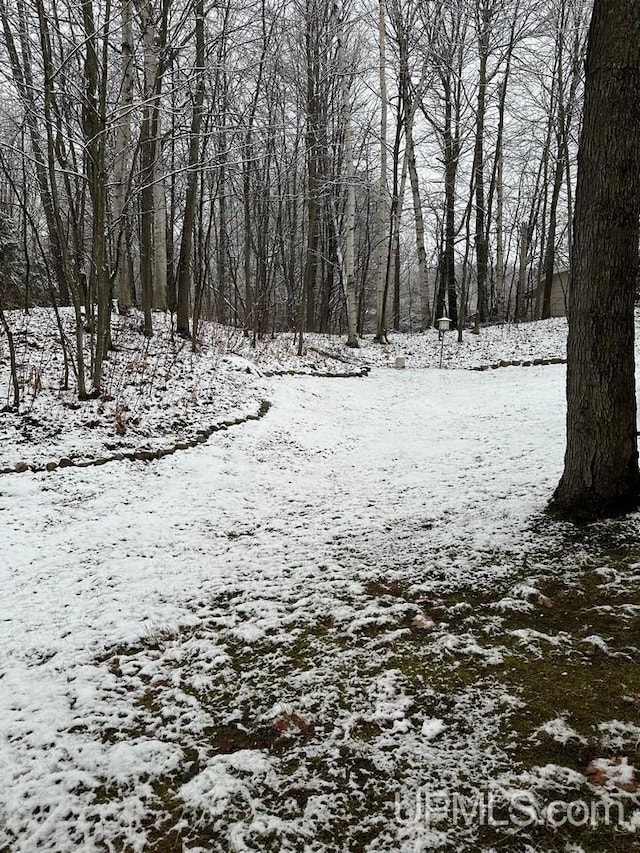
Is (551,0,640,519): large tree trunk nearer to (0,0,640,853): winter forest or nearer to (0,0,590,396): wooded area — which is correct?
(0,0,640,853): winter forest

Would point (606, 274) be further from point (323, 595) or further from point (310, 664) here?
point (310, 664)

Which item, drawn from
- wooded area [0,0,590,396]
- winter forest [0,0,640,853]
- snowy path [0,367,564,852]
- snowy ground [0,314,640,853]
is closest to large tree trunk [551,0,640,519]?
winter forest [0,0,640,853]

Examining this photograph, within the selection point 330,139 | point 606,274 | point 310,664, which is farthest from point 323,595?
point 330,139

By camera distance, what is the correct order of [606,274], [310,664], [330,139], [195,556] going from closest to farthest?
[310,664]
[606,274]
[195,556]
[330,139]

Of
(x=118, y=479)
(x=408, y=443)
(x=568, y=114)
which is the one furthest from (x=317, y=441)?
(x=568, y=114)

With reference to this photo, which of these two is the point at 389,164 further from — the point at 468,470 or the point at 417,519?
the point at 417,519

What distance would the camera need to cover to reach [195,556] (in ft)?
11.6

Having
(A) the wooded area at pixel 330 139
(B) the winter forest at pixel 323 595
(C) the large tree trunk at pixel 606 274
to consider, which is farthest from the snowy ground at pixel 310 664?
(A) the wooded area at pixel 330 139

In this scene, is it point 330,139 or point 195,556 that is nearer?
point 195,556

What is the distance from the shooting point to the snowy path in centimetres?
185

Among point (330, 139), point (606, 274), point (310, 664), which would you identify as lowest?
point (310, 664)

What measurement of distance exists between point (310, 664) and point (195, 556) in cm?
150

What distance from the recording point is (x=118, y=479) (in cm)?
474

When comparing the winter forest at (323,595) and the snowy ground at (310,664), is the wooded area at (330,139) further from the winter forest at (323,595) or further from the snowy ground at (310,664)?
the snowy ground at (310,664)
